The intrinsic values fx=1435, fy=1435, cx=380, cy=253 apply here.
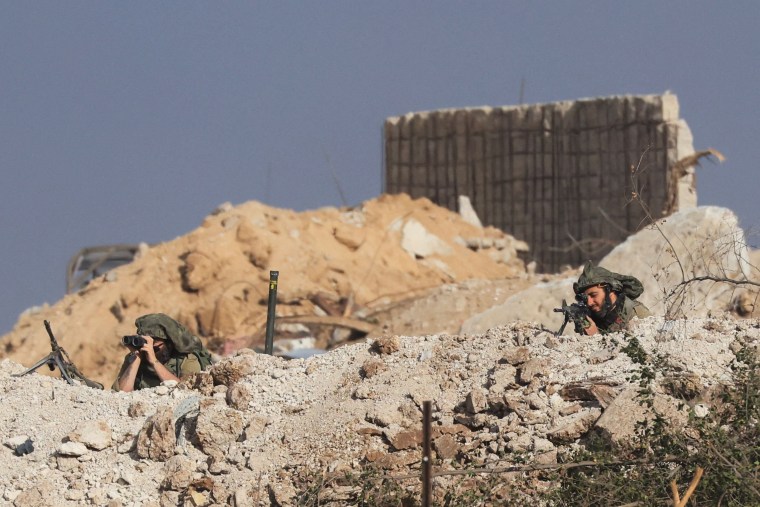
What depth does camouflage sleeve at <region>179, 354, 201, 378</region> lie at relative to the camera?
7.19 m

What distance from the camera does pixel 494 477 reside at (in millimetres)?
5301

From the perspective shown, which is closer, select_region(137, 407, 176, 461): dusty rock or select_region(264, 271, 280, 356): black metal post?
select_region(137, 407, 176, 461): dusty rock

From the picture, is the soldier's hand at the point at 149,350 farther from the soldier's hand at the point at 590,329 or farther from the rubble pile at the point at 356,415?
the soldier's hand at the point at 590,329

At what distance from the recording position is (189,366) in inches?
284

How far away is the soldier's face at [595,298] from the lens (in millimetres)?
6727

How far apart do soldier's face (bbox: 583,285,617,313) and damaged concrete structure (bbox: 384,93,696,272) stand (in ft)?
26.1

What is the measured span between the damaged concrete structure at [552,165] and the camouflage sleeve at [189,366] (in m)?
8.25

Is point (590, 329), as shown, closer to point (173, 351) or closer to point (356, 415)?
point (356, 415)

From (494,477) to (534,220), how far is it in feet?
36.4

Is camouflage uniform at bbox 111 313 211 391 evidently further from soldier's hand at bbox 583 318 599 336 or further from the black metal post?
soldier's hand at bbox 583 318 599 336

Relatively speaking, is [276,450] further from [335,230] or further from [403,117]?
[403,117]

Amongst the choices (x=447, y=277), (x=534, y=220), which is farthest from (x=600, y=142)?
(x=447, y=277)

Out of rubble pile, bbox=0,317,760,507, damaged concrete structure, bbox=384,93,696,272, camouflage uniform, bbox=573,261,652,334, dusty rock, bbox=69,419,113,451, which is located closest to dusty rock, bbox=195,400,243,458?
rubble pile, bbox=0,317,760,507

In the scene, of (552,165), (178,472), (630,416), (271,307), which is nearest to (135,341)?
(271,307)
